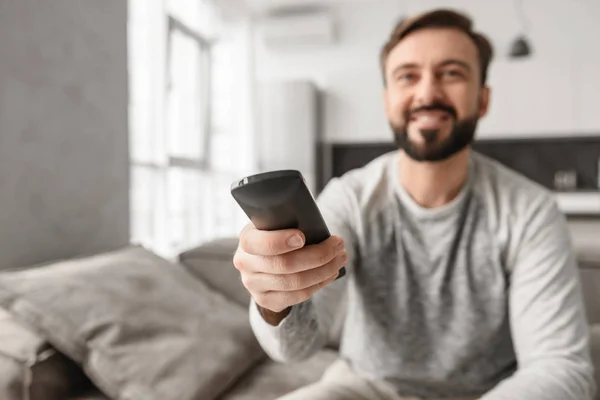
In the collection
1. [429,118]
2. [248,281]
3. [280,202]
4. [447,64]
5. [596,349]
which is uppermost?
[447,64]

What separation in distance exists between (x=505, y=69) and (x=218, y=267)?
344 centimetres

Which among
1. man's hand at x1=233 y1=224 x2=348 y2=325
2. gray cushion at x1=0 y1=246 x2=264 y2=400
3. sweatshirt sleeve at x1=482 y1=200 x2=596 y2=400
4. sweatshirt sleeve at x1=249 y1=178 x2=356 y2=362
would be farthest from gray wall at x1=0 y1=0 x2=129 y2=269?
sweatshirt sleeve at x1=482 y1=200 x2=596 y2=400

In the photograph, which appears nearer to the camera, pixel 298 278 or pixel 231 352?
pixel 298 278

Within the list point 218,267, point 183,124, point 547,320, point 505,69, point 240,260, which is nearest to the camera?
point 240,260

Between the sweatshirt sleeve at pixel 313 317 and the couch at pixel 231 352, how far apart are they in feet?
0.81

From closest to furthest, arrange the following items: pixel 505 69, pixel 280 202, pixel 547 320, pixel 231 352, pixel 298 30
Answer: pixel 280 202
pixel 547 320
pixel 231 352
pixel 505 69
pixel 298 30

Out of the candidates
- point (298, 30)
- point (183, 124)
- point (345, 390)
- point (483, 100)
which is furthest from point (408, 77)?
point (298, 30)

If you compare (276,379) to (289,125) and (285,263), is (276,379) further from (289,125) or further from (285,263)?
(289,125)

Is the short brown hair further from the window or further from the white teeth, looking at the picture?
the window

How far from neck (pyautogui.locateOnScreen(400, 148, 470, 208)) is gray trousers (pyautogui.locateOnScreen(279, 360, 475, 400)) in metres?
0.37

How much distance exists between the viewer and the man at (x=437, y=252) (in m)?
0.92

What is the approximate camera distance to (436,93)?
0.99 m

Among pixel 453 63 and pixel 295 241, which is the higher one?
pixel 453 63

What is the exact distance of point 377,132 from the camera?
4531 mm
